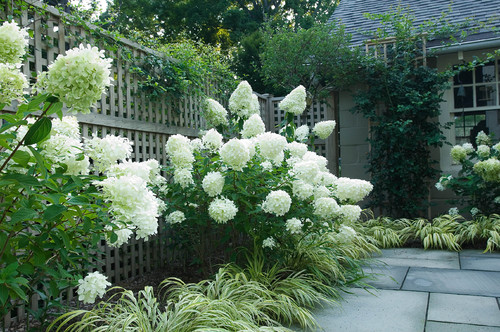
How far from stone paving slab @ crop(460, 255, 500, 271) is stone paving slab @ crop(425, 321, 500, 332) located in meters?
1.70

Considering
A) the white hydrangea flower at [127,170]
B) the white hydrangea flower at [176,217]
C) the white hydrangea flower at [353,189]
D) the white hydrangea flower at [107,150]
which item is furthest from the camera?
the white hydrangea flower at [353,189]

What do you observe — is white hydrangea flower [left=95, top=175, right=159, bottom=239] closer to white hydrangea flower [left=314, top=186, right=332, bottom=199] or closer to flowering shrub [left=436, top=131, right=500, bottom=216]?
white hydrangea flower [left=314, top=186, right=332, bottom=199]

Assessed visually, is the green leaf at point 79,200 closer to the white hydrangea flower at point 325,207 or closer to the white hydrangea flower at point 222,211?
the white hydrangea flower at point 222,211

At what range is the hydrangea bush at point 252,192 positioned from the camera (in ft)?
10.3

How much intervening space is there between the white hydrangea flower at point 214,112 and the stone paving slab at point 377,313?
2.12 meters

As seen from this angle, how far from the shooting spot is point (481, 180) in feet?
18.3

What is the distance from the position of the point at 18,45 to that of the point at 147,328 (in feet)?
5.11

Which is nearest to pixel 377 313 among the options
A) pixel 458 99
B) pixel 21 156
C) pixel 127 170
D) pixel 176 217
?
pixel 176 217

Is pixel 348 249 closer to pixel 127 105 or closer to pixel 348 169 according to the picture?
pixel 127 105

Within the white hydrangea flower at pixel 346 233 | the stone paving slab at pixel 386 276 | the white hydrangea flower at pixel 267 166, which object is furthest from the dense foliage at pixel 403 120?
the white hydrangea flower at pixel 267 166

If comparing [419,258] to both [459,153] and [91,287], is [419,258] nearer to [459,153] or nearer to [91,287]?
[459,153]

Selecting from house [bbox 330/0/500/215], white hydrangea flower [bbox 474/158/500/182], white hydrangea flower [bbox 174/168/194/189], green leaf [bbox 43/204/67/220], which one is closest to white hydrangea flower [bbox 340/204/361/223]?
white hydrangea flower [bbox 174/168/194/189]

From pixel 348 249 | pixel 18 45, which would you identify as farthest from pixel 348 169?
pixel 18 45

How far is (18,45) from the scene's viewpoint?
162 centimetres
